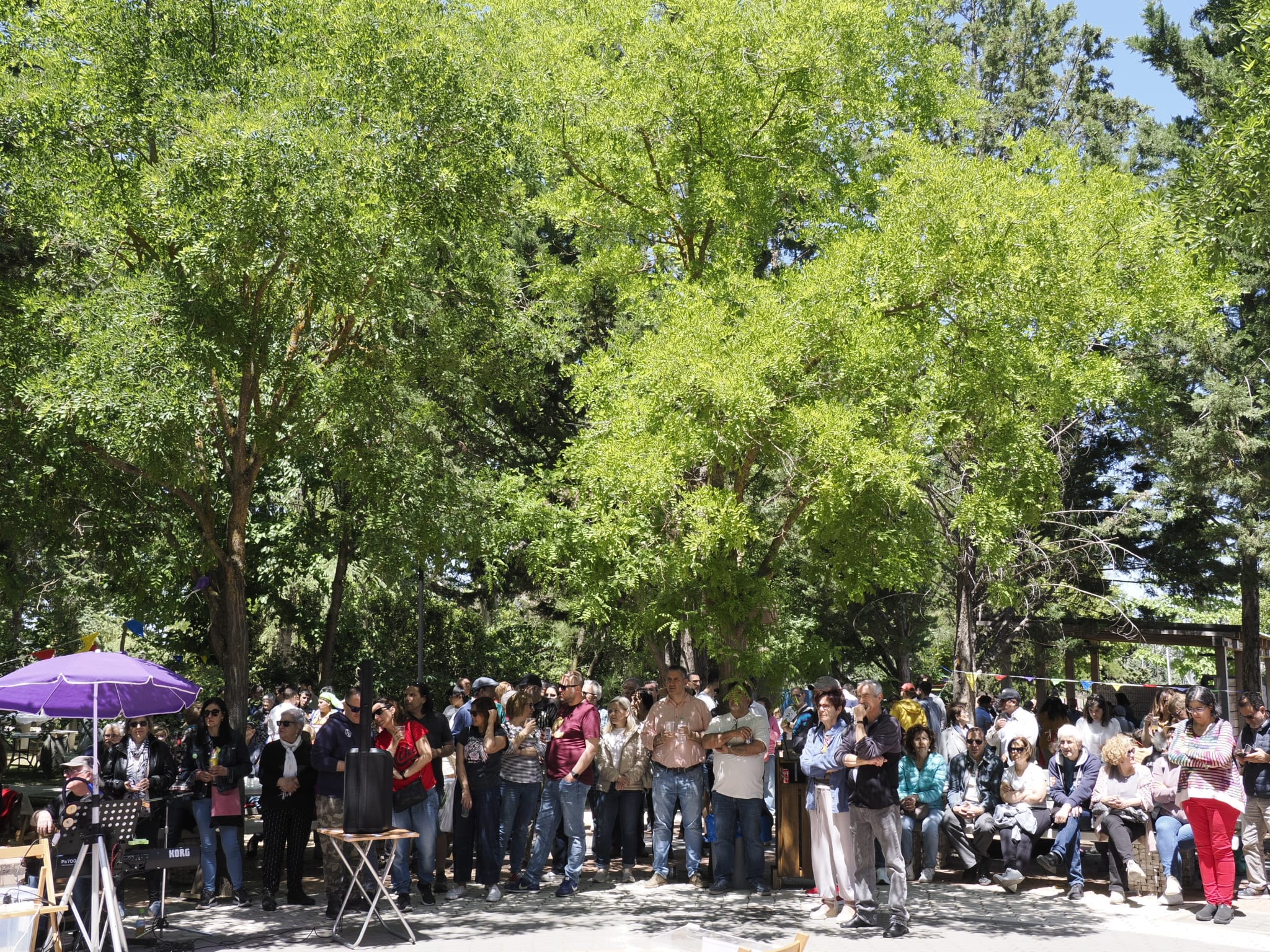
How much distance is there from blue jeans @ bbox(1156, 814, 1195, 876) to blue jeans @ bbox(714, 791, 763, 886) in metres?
3.63

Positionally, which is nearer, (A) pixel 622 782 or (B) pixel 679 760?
(B) pixel 679 760

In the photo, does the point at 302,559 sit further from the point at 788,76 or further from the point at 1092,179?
the point at 1092,179

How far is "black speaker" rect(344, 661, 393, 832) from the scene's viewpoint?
8.61 metres

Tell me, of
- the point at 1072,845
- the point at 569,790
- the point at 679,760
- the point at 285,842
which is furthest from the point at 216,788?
the point at 1072,845

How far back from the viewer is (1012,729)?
39.9 ft

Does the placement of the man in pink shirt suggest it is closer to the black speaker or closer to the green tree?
the black speaker

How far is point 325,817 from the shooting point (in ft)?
32.5

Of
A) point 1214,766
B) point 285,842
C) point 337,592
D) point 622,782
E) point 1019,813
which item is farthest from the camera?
point 337,592

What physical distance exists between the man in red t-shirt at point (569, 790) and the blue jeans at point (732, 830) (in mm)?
1268

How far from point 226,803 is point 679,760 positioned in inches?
166

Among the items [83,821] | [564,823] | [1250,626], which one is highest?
[1250,626]

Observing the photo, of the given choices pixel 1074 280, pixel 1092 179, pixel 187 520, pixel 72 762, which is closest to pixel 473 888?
pixel 72 762

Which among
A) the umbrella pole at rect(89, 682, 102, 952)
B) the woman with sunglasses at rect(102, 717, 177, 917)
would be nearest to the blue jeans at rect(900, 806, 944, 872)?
the woman with sunglasses at rect(102, 717, 177, 917)

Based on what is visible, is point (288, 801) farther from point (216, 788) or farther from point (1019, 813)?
point (1019, 813)
